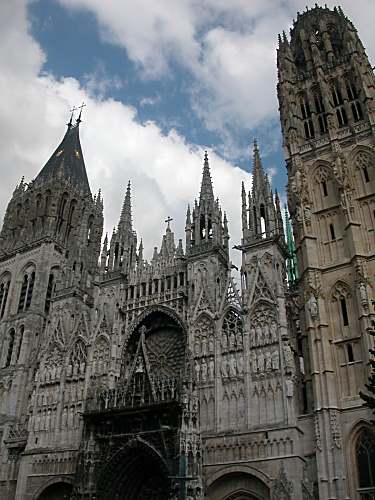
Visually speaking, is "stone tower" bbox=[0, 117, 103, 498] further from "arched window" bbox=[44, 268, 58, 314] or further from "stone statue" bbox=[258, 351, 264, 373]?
"stone statue" bbox=[258, 351, 264, 373]

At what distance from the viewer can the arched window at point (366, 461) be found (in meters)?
19.3

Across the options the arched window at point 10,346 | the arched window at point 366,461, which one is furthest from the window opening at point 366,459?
the arched window at point 10,346

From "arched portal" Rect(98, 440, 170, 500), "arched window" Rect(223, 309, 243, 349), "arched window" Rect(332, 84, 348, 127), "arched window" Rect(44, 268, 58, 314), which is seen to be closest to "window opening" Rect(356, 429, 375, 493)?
"arched window" Rect(223, 309, 243, 349)

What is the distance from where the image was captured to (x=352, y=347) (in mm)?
22234

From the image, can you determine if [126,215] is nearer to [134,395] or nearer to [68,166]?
[134,395]

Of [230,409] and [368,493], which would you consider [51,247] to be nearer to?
[230,409]

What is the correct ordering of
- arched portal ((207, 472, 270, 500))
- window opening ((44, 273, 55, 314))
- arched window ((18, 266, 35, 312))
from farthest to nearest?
arched window ((18, 266, 35, 312))
window opening ((44, 273, 55, 314))
arched portal ((207, 472, 270, 500))

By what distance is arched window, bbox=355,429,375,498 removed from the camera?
1934 cm

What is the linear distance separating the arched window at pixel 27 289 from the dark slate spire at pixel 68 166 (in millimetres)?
8993

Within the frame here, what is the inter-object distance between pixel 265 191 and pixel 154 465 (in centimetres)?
1532

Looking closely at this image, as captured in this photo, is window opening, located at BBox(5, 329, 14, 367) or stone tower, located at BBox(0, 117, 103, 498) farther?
window opening, located at BBox(5, 329, 14, 367)

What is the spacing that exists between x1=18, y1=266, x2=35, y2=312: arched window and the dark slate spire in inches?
354

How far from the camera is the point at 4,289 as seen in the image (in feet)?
126

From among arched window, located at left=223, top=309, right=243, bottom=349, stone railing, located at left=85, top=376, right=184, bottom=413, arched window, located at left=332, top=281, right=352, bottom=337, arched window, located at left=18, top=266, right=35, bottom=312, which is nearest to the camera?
arched window, located at left=332, top=281, right=352, bottom=337
